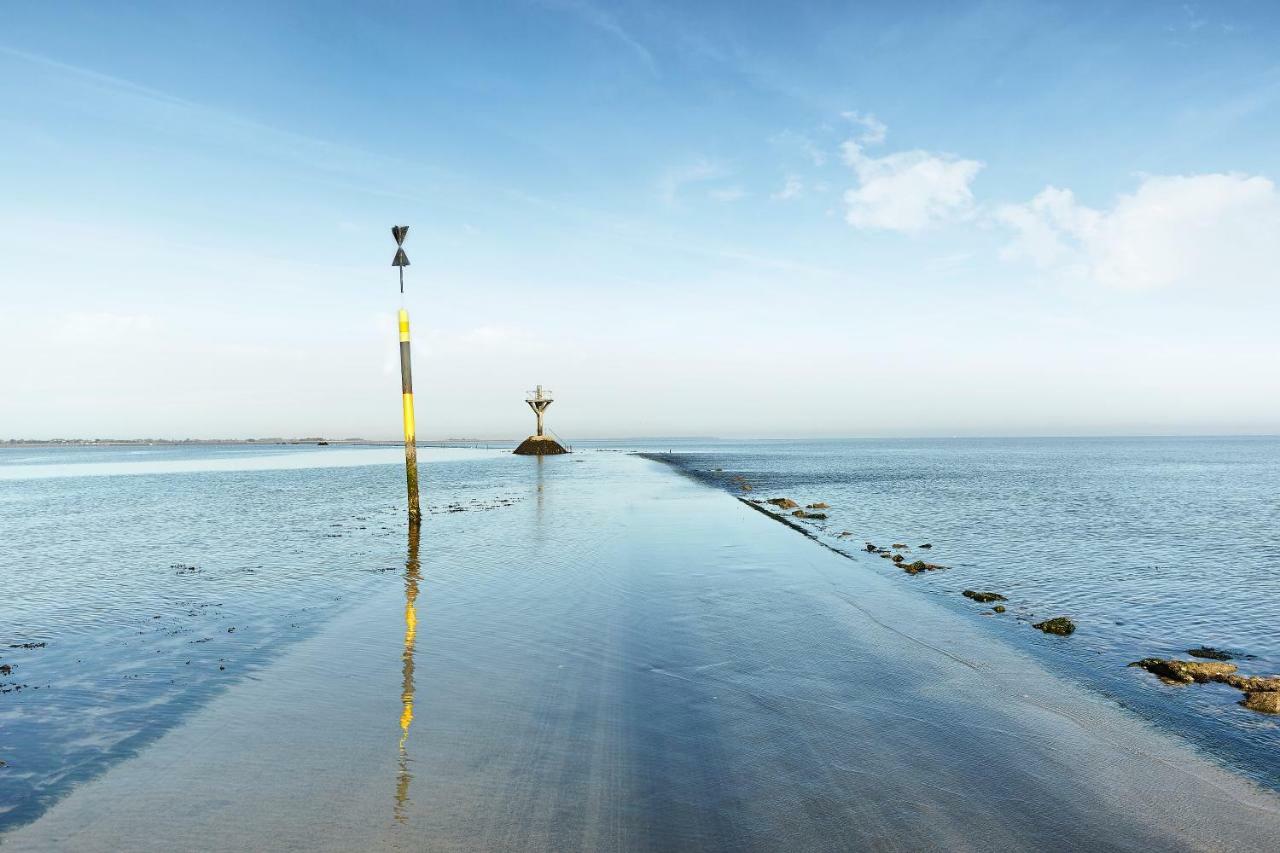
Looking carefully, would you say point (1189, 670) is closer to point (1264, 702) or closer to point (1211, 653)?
point (1264, 702)

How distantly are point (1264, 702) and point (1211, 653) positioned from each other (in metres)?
2.86

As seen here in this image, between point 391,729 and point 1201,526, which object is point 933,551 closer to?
point 1201,526

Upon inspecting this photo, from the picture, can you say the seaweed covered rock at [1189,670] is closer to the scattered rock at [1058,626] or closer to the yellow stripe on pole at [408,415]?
the scattered rock at [1058,626]

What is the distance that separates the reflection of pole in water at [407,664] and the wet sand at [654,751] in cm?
3

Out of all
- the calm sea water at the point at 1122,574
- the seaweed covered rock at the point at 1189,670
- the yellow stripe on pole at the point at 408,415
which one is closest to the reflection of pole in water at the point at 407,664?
the yellow stripe on pole at the point at 408,415

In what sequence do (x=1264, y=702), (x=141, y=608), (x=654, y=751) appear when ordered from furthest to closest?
1. (x=141, y=608)
2. (x=1264, y=702)
3. (x=654, y=751)

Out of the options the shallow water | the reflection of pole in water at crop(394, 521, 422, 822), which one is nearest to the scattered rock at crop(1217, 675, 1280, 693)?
the reflection of pole in water at crop(394, 521, 422, 822)

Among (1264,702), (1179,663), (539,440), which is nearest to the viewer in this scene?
(1264,702)

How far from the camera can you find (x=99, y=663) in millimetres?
9422

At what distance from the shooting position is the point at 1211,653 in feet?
35.8

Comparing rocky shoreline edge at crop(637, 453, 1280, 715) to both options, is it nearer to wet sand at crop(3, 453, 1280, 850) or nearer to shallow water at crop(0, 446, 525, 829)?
wet sand at crop(3, 453, 1280, 850)

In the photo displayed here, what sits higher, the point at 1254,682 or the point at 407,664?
the point at 407,664

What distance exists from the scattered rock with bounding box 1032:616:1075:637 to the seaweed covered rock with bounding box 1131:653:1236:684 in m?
1.92

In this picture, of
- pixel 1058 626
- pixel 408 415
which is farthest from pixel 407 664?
pixel 408 415
